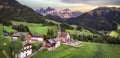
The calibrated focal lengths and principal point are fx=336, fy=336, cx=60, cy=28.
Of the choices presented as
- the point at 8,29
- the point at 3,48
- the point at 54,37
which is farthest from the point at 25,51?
the point at 54,37

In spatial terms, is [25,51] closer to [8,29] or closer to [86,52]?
[8,29]

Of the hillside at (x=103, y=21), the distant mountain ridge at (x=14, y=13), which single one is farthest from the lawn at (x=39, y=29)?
the hillside at (x=103, y=21)

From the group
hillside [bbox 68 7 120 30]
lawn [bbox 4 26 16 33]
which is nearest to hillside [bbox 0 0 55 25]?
lawn [bbox 4 26 16 33]

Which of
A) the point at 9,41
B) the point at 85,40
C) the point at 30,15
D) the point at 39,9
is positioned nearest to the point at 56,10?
the point at 39,9

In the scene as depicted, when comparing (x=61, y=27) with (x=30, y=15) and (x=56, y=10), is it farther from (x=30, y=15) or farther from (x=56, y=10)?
(x=30, y=15)

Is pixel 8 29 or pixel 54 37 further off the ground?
pixel 8 29

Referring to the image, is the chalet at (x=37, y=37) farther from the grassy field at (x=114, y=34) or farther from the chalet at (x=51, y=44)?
the grassy field at (x=114, y=34)
